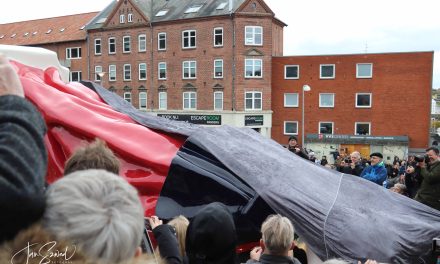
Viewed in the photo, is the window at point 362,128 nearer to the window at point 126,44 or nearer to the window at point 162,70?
the window at point 162,70

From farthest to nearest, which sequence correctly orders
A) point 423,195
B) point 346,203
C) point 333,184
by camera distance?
point 423,195, point 333,184, point 346,203

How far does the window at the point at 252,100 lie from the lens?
1297 inches

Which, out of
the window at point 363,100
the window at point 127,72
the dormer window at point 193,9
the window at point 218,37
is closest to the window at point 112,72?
the window at point 127,72

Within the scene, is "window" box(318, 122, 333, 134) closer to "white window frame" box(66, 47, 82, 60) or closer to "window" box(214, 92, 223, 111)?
"window" box(214, 92, 223, 111)

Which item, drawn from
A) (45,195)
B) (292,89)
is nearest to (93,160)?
(45,195)

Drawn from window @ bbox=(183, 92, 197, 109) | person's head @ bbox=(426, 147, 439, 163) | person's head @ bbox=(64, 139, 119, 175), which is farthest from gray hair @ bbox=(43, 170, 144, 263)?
window @ bbox=(183, 92, 197, 109)

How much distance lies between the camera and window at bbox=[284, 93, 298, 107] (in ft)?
109

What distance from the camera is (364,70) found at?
103 ft

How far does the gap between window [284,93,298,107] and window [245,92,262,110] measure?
2.10m

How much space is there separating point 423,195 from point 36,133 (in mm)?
6126

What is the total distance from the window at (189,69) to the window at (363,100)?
12835 millimetres

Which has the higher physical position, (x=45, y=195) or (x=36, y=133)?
(x=36, y=133)

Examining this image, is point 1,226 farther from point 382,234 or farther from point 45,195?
point 382,234

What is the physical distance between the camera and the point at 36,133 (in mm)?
1312
